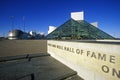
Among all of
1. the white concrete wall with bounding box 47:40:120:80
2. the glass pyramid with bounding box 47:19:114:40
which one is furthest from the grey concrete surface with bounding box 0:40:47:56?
the white concrete wall with bounding box 47:40:120:80

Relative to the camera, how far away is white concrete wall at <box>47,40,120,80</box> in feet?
14.5

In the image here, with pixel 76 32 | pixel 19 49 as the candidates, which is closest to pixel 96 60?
pixel 19 49

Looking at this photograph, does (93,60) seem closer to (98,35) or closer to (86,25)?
(98,35)

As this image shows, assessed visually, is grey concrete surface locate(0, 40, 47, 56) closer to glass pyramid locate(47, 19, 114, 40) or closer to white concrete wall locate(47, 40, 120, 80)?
glass pyramid locate(47, 19, 114, 40)

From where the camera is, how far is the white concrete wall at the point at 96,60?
4.41 m

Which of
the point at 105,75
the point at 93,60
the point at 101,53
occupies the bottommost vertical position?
the point at 105,75

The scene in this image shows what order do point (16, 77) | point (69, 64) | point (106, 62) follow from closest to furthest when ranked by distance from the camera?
point (106, 62) → point (16, 77) → point (69, 64)

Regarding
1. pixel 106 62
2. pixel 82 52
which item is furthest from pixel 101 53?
pixel 82 52

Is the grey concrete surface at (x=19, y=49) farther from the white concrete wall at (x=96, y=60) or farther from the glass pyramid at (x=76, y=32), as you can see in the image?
the white concrete wall at (x=96, y=60)

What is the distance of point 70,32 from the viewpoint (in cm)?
2742

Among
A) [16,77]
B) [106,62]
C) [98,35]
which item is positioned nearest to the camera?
[106,62]

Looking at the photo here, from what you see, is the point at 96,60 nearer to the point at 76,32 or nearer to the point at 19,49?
the point at 19,49

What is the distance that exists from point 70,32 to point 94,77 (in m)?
→ 22.2

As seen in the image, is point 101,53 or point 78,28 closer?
point 101,53
